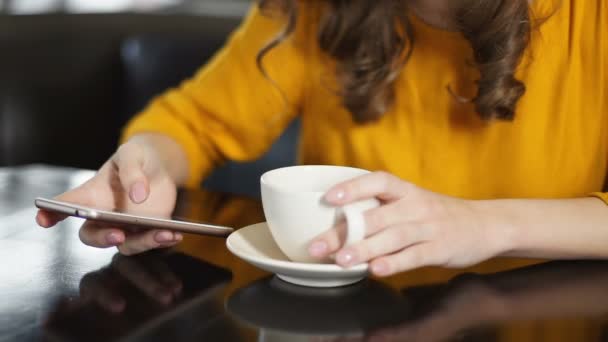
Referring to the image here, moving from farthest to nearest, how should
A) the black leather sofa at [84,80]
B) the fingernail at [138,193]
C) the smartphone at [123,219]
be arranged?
the black leather sofa at [84,80]
the fingernail at [138,193]
the smartphone at [123,219]

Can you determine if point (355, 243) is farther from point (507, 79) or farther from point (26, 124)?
point (26, 124)

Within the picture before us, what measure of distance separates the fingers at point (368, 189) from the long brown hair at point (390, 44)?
1.10 feet

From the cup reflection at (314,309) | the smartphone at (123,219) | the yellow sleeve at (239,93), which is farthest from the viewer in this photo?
the yellow sleeve at (239,93)

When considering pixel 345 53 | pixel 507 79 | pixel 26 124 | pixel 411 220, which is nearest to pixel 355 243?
pixel 411 220

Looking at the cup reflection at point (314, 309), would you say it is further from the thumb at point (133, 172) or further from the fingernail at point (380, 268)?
the thumb at point (133, 172)

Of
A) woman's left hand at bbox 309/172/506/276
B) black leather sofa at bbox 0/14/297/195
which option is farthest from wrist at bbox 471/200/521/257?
black leather sofa at bbox 0/14/297/195

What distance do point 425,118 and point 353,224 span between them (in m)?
0.48

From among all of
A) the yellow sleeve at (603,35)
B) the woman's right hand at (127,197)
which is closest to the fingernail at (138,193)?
the woman's right hand at (127,197)

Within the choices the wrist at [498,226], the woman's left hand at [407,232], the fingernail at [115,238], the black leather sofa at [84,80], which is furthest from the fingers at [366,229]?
the black leather sofa at [84,80]

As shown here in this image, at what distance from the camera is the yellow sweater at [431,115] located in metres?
0.97

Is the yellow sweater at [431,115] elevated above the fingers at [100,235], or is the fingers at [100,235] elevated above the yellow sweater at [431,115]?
the yellow sweater at [431,115]

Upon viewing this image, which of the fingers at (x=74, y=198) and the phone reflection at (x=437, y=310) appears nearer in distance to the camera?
the phone reflection at (x=437, y=310)

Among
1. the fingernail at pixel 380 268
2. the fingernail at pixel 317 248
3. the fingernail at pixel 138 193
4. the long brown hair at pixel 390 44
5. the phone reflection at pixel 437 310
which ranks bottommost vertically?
the phone reflection at pixel 437 310

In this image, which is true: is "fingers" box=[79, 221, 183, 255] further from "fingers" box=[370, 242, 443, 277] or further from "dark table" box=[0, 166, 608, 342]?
"fingers" box=[370, 242, 443, 277]
